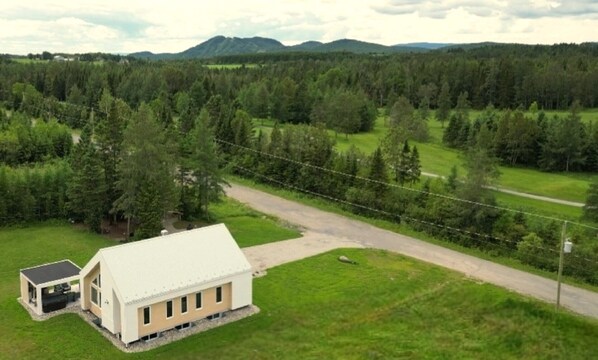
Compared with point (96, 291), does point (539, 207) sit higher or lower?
higher

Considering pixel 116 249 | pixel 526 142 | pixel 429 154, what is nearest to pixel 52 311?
pixel 116 249

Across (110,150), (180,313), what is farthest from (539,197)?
(180,313)

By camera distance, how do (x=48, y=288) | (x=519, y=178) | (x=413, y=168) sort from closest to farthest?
1. (x=48, y=288)
2. (x=413, y=168)
3. (x=519, y=178)

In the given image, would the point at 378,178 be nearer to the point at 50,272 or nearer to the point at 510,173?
the point at 510,173

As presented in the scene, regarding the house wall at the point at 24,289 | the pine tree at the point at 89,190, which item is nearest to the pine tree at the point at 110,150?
the pine tree at the point at 89,190

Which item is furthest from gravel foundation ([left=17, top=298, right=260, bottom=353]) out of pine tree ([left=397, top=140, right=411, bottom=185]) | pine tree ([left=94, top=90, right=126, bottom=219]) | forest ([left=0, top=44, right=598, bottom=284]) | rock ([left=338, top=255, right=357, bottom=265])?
pine tree ([left=397, top=140, right=411, bottom=185])
